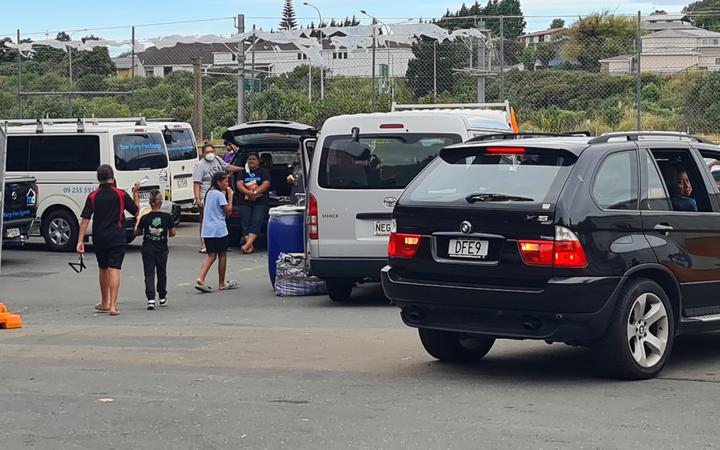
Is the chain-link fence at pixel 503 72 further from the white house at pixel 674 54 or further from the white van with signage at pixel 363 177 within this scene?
the white van with signage at pixel 363 177

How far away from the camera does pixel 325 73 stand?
28188 mm

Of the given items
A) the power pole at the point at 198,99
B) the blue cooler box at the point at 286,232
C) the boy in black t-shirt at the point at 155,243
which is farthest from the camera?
the power pole at the point at 198,99

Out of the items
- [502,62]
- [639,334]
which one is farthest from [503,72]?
[639,334]

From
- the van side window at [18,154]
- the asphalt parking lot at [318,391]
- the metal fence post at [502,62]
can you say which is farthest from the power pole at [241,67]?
the asphalt parking lot at [318,391]

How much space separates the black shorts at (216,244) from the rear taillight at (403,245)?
6991 millimetres

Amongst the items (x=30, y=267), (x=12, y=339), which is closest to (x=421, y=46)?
(x=30, y=267)

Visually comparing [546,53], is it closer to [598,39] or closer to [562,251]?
[598,39]

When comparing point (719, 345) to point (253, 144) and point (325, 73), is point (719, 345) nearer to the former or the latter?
Answer: point (253, 144)

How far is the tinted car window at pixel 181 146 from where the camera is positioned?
23483 mm

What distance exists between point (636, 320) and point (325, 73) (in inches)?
818

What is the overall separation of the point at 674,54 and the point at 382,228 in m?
13.2

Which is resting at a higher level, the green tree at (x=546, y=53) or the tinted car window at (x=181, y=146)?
the green tree at (x=546, y=53)

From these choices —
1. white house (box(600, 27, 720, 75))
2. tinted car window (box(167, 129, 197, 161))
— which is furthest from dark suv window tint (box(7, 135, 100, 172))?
white house (box(600, 27, 720, 75))

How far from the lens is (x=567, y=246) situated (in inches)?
305
